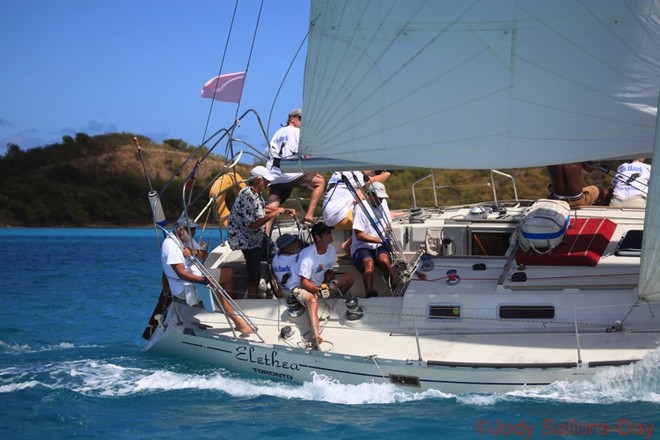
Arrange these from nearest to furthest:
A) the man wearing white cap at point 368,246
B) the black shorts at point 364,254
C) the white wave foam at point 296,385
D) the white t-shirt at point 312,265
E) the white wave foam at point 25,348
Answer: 1. the white wave foam at point 296,385
2. the white t-shirt at point 312,265
3. the man wearing white cap at point 368,246
4. the black shorts at point 364,254
5. the white wave foam at point 25,348

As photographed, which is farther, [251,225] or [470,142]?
[251,225]

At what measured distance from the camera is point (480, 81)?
32.7 feet

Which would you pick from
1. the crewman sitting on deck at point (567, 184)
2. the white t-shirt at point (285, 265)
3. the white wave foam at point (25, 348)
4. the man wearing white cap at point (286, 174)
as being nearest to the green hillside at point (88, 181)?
the white wave foam at point (25, 348)

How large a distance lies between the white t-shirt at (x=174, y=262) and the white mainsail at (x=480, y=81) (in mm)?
1794

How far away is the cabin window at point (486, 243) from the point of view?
1177 centimetres

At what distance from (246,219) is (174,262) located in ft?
3.45

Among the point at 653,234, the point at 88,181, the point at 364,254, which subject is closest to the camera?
the point at 653,234

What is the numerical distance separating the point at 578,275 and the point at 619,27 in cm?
255

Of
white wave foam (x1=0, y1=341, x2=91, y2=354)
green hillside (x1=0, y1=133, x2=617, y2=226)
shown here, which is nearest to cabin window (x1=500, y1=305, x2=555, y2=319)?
white wave foam (x1=0, y1=341, x2=91, y2=354)

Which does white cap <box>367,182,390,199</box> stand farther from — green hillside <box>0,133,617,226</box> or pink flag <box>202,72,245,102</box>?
green hillside <box>0,133,617,226</box>

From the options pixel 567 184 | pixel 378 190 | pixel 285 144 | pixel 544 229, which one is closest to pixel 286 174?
pixel 285 144

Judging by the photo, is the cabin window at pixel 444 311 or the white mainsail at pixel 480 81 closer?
the white mainsail at pixel 480 81

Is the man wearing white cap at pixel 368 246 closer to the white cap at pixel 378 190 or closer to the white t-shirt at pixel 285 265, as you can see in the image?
the white cap at pixel 378 190

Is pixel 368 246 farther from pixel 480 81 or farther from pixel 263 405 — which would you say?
pixel 263 405
